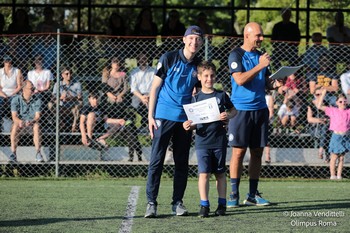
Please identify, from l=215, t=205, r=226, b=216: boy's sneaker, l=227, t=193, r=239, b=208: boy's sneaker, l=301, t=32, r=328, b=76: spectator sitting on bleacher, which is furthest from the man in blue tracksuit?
l=301, t=32, r=328, b=76: spectator sitting on bleacher

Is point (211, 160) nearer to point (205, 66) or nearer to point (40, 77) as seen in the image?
point (205, 66)

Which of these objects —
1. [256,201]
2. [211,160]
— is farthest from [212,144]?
[256,201]

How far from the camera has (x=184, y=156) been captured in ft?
28.6

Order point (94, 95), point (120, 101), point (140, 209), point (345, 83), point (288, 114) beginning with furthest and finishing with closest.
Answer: point (345, 83)
point (288, 114)
point (94, 95)
point (120, 101)
point (140, 209)

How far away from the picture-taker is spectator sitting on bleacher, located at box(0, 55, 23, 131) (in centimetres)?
1370

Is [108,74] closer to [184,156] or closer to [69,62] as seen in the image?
[69,62]

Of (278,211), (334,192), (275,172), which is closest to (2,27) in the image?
(275,172)

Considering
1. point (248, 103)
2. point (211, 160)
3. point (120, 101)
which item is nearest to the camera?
point (211, 160)

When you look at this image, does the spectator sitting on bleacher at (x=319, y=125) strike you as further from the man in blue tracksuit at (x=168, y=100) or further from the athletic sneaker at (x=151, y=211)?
the athletic sneaker at (x=151, y=211)

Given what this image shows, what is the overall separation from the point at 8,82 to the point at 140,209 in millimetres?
5470

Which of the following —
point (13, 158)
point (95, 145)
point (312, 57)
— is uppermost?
point (312, 57)

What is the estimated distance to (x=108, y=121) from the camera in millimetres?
13891

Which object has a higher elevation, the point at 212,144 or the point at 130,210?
the point at 212,144

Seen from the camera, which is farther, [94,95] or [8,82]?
[94,95]
